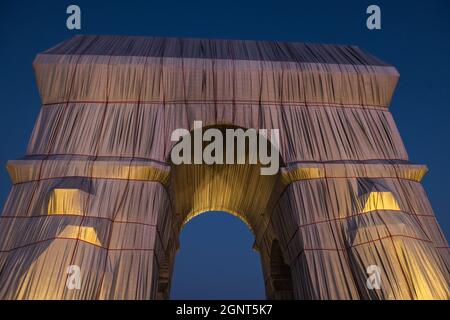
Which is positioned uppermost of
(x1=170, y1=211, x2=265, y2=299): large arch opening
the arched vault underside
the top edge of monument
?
(x1=170, y1=211, x2=265, y2=299): large arch opening

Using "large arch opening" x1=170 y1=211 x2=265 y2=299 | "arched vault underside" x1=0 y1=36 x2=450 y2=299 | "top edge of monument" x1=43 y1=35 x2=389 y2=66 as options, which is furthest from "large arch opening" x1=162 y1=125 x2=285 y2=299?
"large arch opening" x1=170 y1=211 x2=265 y2=299

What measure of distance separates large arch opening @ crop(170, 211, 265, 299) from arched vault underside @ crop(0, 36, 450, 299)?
68.6 m

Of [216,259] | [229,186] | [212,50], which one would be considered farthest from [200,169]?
[216,259]

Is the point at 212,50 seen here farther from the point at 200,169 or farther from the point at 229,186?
the point at 229,186

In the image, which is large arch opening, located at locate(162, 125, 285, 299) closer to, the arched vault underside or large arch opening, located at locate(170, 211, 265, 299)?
the arched vault underside

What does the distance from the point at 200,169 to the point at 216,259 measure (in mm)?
82099

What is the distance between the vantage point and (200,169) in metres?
13.0

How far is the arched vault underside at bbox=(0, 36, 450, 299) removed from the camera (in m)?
8.66

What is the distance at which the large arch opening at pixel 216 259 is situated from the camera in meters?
81.1

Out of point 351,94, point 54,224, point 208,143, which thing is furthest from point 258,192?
point 54,224

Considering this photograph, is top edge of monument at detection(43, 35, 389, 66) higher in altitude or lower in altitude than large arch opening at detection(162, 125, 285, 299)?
higher

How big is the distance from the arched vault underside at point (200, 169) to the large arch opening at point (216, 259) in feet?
225

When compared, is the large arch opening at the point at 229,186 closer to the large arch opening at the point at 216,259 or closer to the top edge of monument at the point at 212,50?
the top edge of monument at the point at 212,50

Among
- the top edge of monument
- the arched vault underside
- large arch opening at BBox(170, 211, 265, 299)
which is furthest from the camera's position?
large arch opening at BBox(170, 211, 265, 299)
